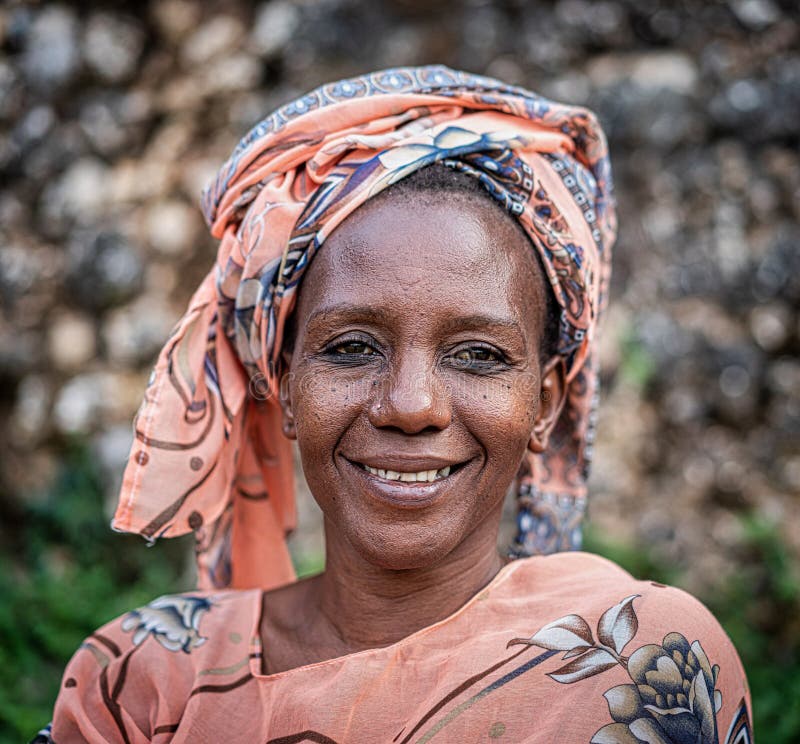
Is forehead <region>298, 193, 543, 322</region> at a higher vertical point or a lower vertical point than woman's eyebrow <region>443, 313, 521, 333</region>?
higher

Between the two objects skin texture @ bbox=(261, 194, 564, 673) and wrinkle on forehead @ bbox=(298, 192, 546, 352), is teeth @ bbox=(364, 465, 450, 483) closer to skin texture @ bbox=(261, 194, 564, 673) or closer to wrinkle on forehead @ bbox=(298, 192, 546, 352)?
skin texture @ bbox=(261, 194, 564, 673)

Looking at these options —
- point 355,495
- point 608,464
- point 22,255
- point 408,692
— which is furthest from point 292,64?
point 408,692

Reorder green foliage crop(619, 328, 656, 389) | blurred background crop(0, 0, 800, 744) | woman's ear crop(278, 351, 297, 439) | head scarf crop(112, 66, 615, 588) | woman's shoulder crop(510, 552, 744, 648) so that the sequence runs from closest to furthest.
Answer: woman's shoulder crop(510, 552, 744, 648) < head scarf crop(112, 66, 615, 588) < woman's ear crop(278, 351, 297, 439) < blurred background crop(0, 0, 800, 744) < green foliage crop(619, 328, 656, 389)

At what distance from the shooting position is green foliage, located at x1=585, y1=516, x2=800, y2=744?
364cm

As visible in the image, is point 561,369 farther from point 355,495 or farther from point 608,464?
point 608,464

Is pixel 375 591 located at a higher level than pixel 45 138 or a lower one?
lower

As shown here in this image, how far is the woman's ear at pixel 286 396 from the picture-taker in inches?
86.3

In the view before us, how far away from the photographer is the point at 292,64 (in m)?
4.66

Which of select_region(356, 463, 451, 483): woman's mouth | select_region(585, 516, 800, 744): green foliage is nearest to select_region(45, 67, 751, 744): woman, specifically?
select_region(356, 463, 451, 483): woman's mouth

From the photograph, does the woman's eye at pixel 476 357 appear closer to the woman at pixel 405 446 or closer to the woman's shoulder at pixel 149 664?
the woman at pixel 405 446

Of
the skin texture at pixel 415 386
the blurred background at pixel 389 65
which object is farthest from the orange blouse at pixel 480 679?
the blurred background at pixel 389 65

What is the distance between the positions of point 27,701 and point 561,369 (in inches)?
102

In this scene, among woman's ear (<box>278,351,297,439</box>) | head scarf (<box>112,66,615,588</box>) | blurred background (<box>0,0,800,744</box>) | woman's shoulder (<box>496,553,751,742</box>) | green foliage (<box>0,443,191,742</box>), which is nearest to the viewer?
woman's shoulder (<box>496,553,751,742</box>)

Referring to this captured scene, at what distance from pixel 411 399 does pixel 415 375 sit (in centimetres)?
6
